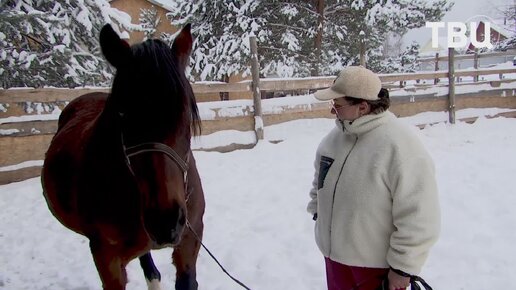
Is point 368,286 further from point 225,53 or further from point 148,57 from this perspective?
point 225,53

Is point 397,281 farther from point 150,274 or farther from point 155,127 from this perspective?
point 150,274

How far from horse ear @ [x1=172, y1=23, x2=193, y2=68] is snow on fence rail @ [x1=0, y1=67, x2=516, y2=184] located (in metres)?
4.68

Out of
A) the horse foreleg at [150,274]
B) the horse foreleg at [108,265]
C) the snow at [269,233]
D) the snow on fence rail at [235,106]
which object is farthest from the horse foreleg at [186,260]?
the snow on fence rail at [235,106]

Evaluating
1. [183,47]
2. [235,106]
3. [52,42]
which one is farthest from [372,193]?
[52,42]

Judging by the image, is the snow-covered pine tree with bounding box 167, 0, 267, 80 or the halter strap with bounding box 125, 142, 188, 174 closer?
the halter strap with bounding box 125, 142, 188, 174

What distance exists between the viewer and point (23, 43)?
6598 millimetres

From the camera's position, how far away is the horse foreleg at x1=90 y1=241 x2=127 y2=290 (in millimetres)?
2094

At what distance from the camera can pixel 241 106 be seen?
24.4 ft

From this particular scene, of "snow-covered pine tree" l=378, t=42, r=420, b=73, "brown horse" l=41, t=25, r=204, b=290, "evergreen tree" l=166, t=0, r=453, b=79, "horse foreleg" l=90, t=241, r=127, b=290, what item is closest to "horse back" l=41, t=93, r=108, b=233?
"brown horse" l=41, t=25, r=204, b=290

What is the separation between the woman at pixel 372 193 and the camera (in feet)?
4.83

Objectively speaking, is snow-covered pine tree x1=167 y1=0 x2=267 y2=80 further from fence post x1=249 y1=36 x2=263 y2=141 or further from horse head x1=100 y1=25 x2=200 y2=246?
horse head x1=100 y1=25 x2=200 y2=246

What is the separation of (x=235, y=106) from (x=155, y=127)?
233 inches

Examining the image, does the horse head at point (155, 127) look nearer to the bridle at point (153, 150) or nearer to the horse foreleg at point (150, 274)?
the bridle at point (153, 150)

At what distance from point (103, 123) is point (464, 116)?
10050 mm
